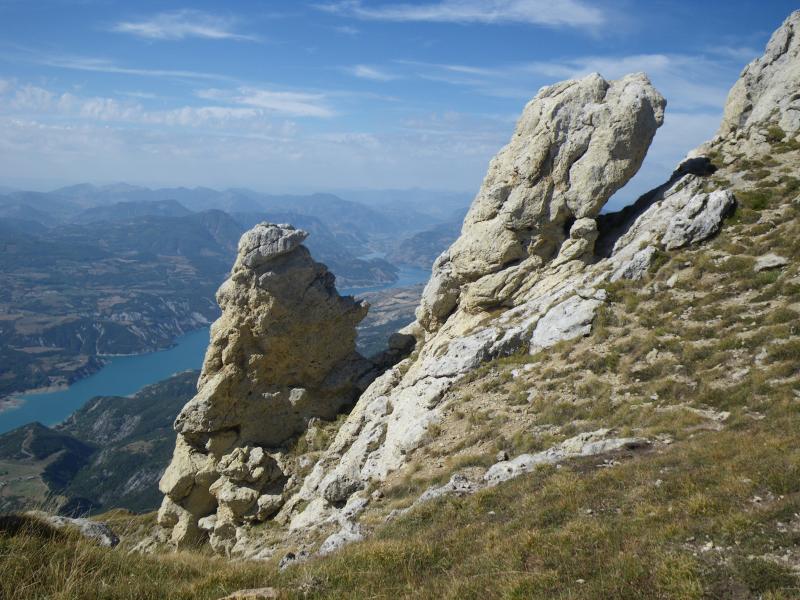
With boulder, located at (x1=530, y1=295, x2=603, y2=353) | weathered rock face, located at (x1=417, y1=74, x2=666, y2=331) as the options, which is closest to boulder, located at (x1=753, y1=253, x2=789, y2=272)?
boulder, located at (x1=530, y1=295, x2=603, y2=353)

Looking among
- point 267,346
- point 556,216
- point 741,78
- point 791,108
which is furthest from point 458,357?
point 741,78

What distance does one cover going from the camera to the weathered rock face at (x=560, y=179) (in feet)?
97.6

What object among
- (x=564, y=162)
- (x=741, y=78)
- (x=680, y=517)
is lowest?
(x=680, y=517)

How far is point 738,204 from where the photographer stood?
27609mm

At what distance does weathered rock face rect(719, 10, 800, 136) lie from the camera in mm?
35219

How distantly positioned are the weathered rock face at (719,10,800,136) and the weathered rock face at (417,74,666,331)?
458 inches

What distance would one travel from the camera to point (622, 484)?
41.2ft

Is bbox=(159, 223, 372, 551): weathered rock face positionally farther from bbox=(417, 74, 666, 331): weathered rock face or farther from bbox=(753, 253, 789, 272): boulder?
bbox=(753, 253, 789, 272): boulder

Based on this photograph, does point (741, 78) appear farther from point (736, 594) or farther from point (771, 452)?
point (736, 594)

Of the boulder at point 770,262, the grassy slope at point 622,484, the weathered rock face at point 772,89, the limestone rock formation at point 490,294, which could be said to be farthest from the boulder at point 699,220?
the weathered rock face at point 772,89

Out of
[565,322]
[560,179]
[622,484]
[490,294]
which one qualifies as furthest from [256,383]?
[622,484]

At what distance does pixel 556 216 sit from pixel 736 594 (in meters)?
25.4

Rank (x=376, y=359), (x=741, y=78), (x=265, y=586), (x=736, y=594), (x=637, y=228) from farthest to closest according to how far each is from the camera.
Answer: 1. (x=741, y=78)
2. (x=376, y=359)
3. (x=637, y=228)
4. (x=265, y=586)
5. (x=736, y=594)

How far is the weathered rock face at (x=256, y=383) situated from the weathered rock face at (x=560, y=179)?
1127cm
